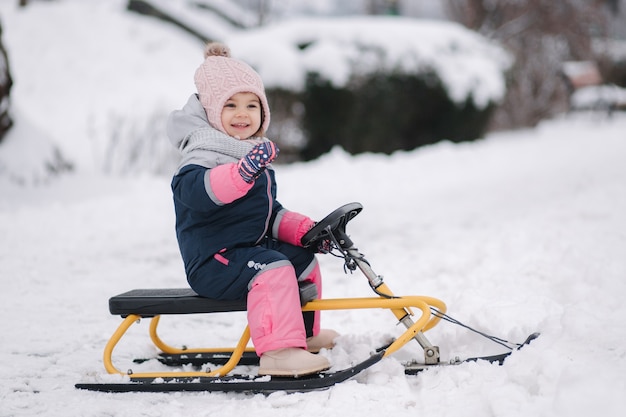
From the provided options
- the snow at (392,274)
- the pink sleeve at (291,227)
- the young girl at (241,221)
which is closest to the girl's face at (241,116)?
the young girl at (241,221)

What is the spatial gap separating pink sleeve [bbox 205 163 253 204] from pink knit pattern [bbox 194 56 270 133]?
359mm

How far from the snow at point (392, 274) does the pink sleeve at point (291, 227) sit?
1.94 ft

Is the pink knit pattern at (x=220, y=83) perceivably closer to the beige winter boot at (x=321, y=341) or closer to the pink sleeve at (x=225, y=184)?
the pink sleeve at (x=225, y=184)

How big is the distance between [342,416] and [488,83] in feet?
35.6

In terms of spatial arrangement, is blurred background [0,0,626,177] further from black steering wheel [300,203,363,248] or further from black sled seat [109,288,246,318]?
black steering wheel [300,203,363,248]

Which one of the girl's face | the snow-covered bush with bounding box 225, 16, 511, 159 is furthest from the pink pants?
the snow-covered bush with bounding box 225, 16, 511, 159

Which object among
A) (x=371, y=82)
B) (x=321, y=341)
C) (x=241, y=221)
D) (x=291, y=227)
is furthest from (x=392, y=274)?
(x=371, y=82)

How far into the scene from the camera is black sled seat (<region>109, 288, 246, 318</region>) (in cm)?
288

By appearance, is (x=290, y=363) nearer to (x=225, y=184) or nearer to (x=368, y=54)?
(x=225, y=184)

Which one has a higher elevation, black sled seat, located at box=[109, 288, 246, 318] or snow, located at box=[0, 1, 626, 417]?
black sled seat, located at box=[109, 288, 246, 318]

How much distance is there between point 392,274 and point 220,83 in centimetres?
225

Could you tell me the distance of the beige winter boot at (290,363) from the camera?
273 cm

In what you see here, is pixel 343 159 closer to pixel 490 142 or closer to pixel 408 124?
pixel 408 124

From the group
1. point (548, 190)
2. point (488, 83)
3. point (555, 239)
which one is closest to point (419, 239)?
point (555, 239)
